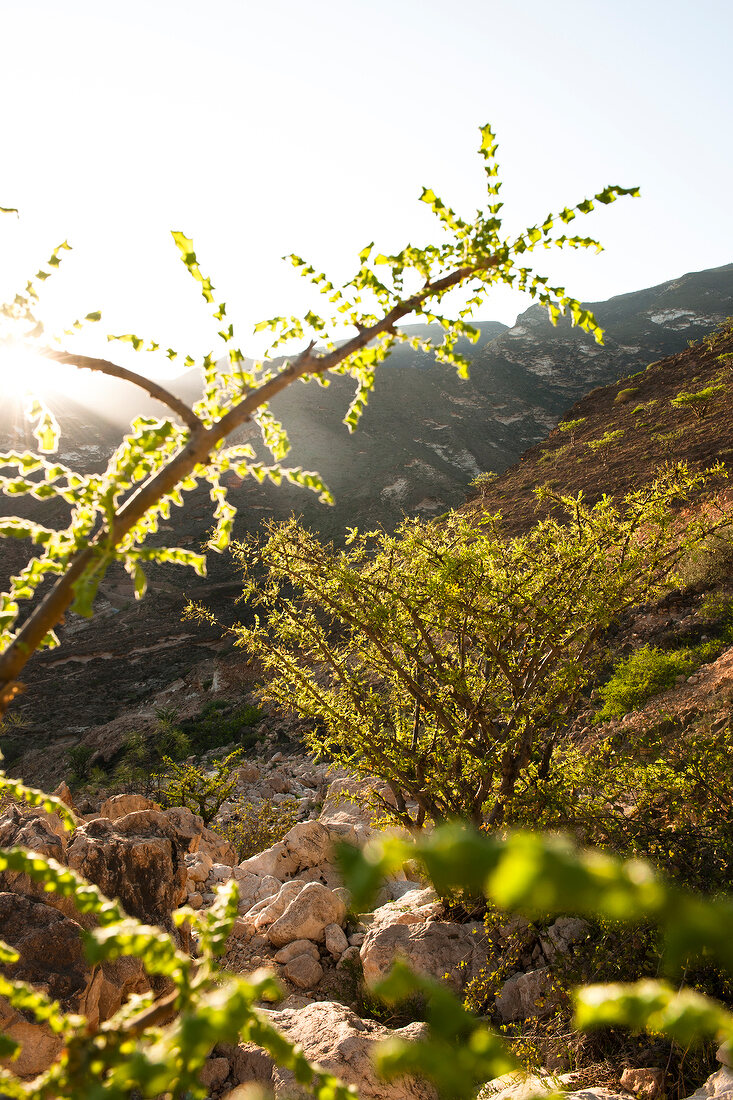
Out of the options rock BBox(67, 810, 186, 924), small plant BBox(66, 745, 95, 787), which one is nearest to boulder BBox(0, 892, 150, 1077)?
rock BBox(67, 810, 186, 924)

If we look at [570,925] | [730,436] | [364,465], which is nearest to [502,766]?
[570,925]

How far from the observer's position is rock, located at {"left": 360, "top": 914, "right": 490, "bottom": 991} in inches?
181

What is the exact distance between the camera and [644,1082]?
119 inches

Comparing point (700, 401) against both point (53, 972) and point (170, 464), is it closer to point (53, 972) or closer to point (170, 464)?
point (53, 972)

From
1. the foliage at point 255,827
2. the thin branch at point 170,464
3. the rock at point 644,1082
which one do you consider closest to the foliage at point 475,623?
the rock at point 644,1082

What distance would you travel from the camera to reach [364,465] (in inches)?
1975

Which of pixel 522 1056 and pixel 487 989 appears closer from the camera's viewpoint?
pixel 522 1056

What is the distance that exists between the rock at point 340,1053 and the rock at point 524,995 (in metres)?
0.75

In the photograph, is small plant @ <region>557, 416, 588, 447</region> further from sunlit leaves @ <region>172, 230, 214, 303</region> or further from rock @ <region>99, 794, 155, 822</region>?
sunlit leaves @ <region>172, 230, 214, 303</region>

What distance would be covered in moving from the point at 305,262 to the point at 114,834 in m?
5.59

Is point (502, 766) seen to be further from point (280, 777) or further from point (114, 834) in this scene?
point (280, 777)

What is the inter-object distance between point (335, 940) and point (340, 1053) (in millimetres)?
2400

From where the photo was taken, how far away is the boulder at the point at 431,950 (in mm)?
4586

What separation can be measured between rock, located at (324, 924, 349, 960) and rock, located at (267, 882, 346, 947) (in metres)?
0.08
